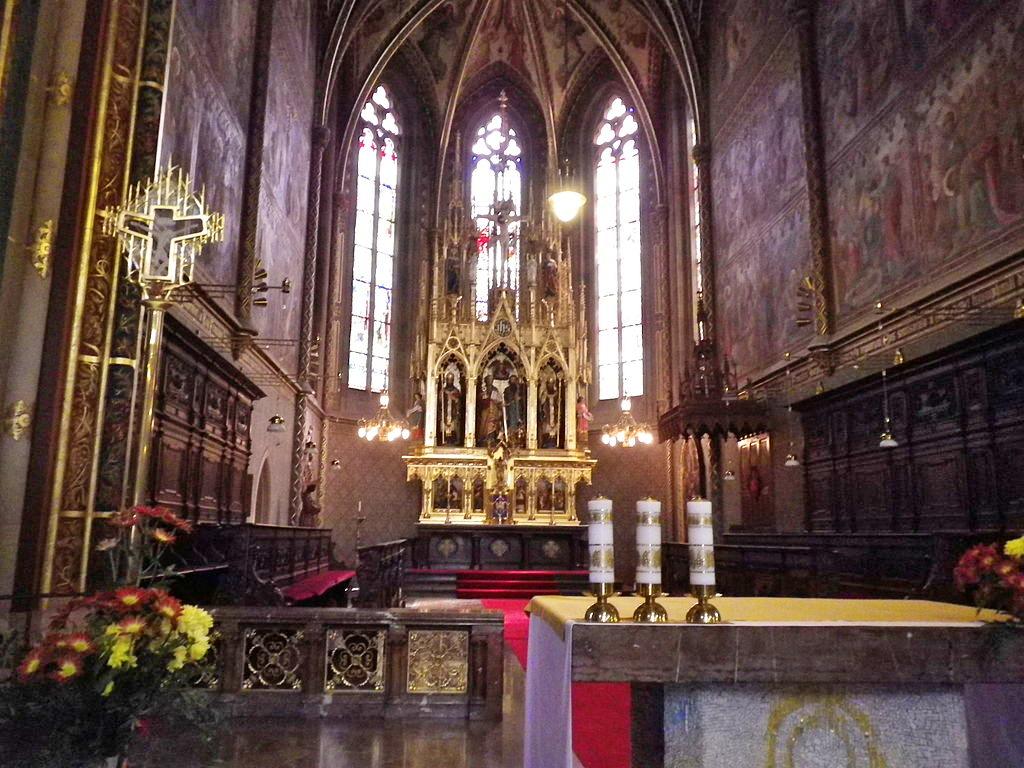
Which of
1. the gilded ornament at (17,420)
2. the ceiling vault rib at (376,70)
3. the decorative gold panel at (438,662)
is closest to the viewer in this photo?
the gilded ornament at (17,420)

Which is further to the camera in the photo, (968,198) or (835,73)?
(835,73)

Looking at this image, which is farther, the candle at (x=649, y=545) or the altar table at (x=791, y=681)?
the candle at (x=649, y=545)

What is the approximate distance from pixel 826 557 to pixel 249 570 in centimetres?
662

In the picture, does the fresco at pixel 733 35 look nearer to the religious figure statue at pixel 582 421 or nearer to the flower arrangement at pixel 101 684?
the religious figure statue at pixel 582 421

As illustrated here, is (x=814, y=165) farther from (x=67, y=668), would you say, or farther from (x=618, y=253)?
(x=67, y=668)

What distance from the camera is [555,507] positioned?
20.7m

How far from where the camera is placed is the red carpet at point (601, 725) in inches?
199

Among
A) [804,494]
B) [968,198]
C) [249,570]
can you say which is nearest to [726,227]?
[804,494]

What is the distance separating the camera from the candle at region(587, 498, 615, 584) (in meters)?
3.34

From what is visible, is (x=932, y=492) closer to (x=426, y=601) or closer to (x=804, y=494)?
(x=804, y=494)

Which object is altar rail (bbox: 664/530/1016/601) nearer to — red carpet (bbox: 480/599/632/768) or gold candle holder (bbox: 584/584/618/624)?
red carpet (bbox: 480/599/632/768)

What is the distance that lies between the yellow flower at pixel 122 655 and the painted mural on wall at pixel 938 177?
376 inches

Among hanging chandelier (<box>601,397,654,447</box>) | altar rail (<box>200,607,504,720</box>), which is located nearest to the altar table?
altar rail (<box>200,607,504,720</box>)

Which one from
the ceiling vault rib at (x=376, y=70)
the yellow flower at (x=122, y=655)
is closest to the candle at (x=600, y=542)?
the yellow flower at (x=122, y=655)
